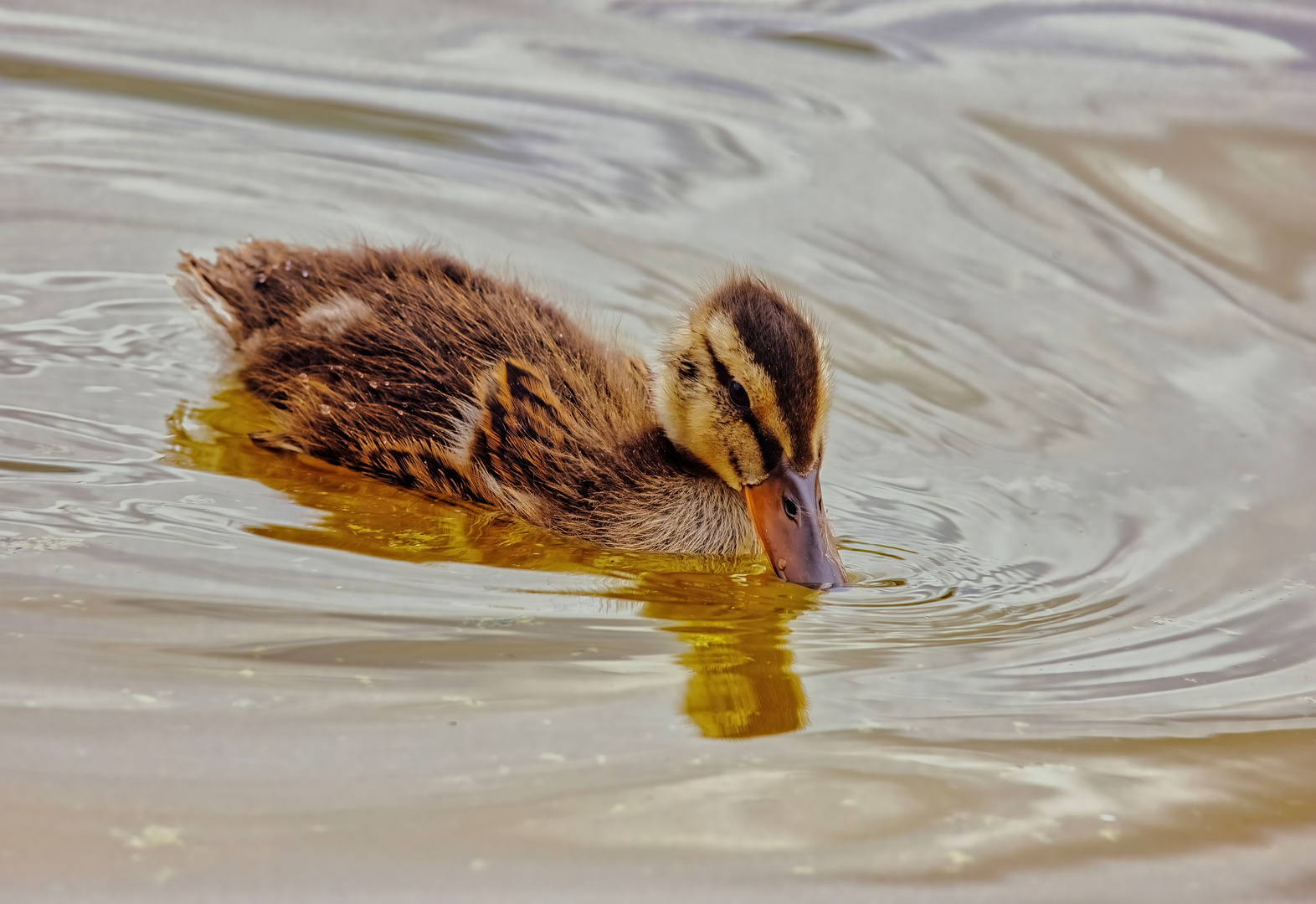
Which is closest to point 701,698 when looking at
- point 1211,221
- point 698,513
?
point 698,513

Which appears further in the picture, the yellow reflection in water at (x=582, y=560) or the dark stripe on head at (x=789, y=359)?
the dark stripe on head at (x=789, y=359)

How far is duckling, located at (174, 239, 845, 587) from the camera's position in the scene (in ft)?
11.9

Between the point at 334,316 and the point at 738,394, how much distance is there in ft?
4.30

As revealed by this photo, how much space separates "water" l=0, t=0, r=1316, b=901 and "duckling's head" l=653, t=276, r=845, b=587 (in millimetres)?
146

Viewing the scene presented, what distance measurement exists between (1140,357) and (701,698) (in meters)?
2.99

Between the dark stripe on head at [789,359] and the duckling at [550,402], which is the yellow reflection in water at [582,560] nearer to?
the duckling at [550,402]

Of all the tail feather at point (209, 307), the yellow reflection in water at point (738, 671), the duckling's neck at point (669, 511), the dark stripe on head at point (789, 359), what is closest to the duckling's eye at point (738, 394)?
the dark stripe on head at point (789, 359)

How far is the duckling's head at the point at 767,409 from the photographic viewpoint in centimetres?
356

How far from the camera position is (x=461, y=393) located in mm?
4012

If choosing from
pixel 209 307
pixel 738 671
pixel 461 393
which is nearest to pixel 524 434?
pixel 461 393

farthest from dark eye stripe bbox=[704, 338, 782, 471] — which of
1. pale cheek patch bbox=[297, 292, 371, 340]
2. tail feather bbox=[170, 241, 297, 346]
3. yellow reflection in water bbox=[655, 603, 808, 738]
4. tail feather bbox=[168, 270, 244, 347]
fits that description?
tail feather bbox=[168, 270, 244, 347]

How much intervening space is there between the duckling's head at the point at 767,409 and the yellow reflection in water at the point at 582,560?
0.45 feet

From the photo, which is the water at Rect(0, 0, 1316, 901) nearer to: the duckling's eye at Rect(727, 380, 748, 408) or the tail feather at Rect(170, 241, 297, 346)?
the tail feather at Rect(170, 241, 297, 346)

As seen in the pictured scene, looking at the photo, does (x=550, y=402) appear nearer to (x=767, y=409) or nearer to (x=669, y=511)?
(x=669, y=511)
